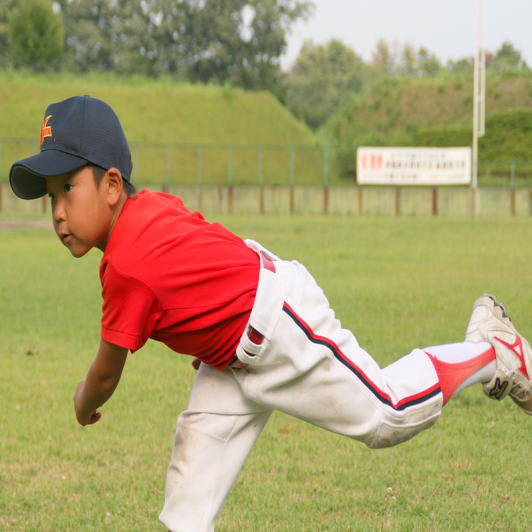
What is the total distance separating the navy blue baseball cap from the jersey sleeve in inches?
11.9

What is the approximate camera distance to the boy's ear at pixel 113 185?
269 cm

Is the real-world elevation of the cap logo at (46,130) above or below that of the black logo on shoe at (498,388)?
above

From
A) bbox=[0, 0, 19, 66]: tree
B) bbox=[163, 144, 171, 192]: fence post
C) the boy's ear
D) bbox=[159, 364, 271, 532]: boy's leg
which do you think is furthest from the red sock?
bbox=[0, 0, 19, 66]: tree

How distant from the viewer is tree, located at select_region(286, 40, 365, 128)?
256 ft

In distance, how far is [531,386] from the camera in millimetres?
3340

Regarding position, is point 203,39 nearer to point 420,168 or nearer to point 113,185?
point 420,168

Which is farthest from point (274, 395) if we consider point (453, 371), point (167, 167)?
point (167, 167)

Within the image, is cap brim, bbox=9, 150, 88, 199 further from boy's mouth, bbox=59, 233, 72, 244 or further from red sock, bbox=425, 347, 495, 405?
red sock, bbox=425, 347, 495, 405

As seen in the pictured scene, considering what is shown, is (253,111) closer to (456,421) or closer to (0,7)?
(0,7)

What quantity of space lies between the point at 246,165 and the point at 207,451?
41.0 m

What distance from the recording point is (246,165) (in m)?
43.5

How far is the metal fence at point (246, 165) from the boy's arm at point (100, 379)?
36765 mm

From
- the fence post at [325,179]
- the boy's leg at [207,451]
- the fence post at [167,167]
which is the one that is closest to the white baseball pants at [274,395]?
the boy's leg at [207,451]

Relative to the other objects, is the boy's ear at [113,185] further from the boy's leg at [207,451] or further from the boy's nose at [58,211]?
the boy's leg at [207,451]
